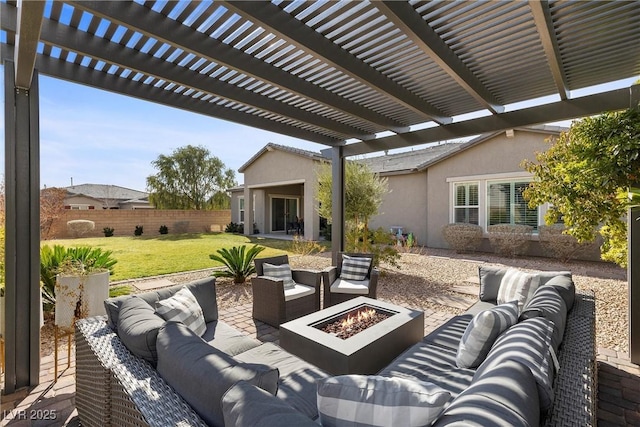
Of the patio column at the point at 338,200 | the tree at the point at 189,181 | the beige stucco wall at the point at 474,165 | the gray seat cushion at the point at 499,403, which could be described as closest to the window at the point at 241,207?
the tree at the point at 189,181

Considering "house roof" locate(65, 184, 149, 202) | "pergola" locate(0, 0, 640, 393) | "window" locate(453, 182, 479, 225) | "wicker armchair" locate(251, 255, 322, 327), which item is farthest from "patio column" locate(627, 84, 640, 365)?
"house roof" locate(65, 184, 149, 202)

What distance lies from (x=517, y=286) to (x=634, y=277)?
1.21 m

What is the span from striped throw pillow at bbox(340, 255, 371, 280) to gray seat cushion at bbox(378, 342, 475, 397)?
2.50m

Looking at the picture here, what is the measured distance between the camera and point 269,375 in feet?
5.01

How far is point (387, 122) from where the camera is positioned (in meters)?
5.38

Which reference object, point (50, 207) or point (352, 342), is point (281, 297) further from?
point (50, 207)

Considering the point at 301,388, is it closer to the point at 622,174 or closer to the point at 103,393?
the point at 103,393

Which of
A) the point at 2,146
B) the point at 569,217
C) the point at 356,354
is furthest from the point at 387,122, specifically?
the point at 2,146

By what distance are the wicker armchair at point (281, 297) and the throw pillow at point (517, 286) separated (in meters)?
2.58

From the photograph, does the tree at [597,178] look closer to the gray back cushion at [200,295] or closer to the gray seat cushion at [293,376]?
the gray seat cushion at [293,376]

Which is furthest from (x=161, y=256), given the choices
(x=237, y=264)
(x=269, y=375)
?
(x=269, y=375)

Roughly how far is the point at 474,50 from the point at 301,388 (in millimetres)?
3598

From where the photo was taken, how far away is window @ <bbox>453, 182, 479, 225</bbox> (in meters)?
12.0

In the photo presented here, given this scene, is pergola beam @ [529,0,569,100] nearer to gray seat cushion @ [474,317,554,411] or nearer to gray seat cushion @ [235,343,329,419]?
gray seat cushion @ [474,317,554,411]
